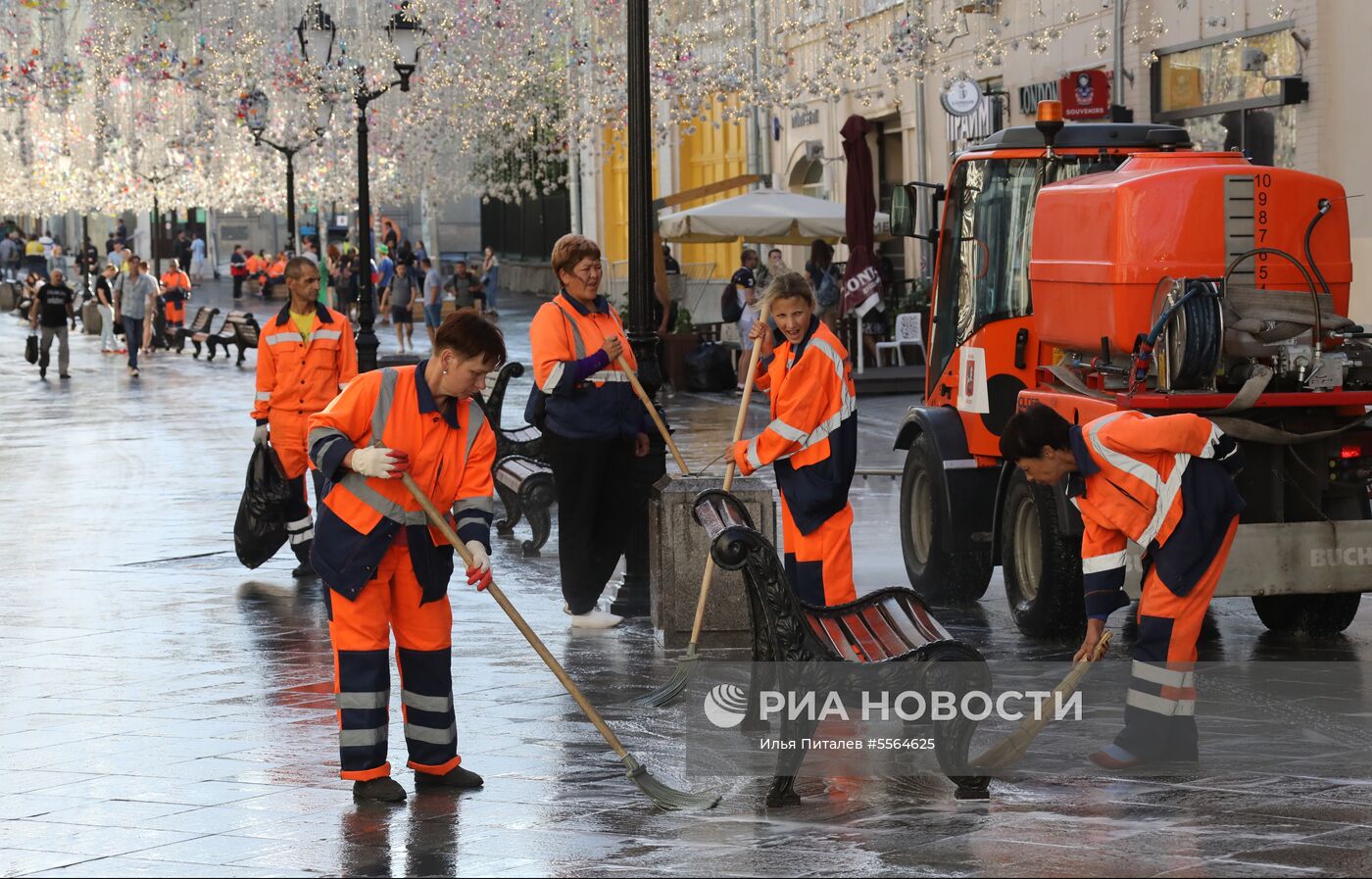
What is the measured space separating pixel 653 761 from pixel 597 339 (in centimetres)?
310

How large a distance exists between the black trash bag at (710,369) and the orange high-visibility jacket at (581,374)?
52.7 feet

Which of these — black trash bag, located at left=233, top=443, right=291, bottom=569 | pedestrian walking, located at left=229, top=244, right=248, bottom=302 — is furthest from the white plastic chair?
pedestrian walking, located at left=229, top=244, right=248, bottom=302

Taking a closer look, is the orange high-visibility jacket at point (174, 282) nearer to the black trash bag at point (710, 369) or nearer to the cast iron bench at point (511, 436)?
the black trash bag at point (710, 369)

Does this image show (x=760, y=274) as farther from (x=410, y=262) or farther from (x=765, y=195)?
(x=410, y=262)

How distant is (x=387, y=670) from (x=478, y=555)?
18.4 inches

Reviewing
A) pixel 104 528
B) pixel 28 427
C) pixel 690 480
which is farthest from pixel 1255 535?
pixel 28 427

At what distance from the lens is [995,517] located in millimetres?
10680

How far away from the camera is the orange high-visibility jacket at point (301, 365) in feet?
39.4

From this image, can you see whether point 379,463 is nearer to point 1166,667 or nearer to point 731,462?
point 731,462

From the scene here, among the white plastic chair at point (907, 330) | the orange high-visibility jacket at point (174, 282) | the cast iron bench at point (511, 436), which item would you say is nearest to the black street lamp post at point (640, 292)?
the cast iron bench at point (511, 436)

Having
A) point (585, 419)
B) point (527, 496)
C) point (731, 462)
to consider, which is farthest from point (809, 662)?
point (527, 496)

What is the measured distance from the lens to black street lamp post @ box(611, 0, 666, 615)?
10609 millimetres

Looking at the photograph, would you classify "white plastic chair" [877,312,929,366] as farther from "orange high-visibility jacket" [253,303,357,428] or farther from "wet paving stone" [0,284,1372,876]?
"orange high-visibility jacket" [253,303,357,428]

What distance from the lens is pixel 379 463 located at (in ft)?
21.7
